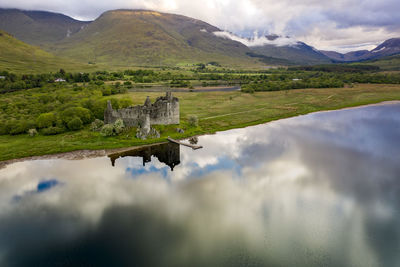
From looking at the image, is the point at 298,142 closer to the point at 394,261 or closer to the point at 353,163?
the point at 353,163

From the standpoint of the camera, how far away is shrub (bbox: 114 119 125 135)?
2092 inches

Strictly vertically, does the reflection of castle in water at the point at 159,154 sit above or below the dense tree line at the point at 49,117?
below

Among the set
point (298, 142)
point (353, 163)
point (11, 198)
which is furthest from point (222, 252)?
point (298, 142)

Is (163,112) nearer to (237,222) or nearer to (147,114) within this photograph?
(147,114)

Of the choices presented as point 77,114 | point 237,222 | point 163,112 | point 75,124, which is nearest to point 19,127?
point 75,124

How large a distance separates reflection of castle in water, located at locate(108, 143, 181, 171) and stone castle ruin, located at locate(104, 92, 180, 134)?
5782mm

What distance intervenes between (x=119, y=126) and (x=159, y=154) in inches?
527

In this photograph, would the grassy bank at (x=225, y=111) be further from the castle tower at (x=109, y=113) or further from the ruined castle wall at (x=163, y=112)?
the castle tower at (x=109, y=113)

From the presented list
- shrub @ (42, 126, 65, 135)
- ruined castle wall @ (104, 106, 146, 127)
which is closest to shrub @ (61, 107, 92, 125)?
shrub @ (42, 126, 65, 135)

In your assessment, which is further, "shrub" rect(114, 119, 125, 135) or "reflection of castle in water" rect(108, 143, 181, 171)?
"shrub" rect(114, 119, 125, 135)

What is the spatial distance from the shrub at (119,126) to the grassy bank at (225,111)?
1718 mm

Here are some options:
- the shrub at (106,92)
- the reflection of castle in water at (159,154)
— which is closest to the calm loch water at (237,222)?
the reflection of castle in water at (159,154)

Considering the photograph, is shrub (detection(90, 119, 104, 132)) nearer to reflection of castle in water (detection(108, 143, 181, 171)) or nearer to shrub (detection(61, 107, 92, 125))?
shrub (detection(61, 107, 92, 125))

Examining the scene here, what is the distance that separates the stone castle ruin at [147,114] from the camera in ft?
175
